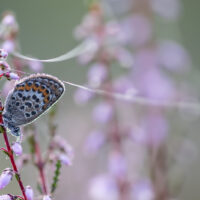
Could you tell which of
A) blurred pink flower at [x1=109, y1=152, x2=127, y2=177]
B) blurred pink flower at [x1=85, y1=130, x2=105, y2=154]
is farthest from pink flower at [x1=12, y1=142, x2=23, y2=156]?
blurred pink flower at [x1=85, y1=130, x2=105, y2=154]

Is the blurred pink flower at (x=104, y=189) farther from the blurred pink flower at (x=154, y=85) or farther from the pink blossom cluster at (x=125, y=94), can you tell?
the blurred pink flower at (x=154, y=85)

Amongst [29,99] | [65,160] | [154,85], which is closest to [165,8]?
[154,85]

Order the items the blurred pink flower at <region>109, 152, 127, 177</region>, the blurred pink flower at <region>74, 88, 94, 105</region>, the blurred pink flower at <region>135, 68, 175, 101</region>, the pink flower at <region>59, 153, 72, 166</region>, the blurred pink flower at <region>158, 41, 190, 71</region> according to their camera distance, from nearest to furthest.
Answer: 1. the pink flower at <region>59, 153, 72, 166</region>
2. the blurred pink flower at <region>109, 152, 127, 177</region>
3. the blurred pink flower at <region>74, 88, 94, 105</region>
4. the blurred pink flower at <region>135, 68, 175, 101</region>
5. the blurred pink flower at <region>158, 41, 190, 71</region>

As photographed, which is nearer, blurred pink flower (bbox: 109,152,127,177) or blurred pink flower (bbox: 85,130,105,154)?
blurred pink flower (bbox: 109,152,127,177)

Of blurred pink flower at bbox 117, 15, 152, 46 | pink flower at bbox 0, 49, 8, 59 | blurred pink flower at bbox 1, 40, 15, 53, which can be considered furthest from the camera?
blurred pink flower at bbox 117, 15, 152, 46

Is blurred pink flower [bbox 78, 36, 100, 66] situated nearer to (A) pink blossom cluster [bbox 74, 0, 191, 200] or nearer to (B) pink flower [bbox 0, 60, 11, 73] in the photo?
(A) pink blossom cluster [bbox 74, 0, 191, 200]

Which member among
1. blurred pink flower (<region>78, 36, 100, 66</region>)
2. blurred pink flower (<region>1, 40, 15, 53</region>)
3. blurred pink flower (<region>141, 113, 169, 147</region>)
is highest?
blurred pink flower (<region>1, 40, 15, 53</region>)

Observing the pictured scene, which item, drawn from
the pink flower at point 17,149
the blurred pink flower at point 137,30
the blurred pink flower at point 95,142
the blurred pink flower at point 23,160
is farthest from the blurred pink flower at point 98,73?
the pink flower at point 17,149
